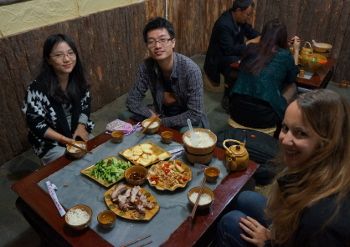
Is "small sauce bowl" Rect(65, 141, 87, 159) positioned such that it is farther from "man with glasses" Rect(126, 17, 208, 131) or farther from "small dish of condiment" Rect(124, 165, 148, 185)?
"man with glasses" Rect(126, 17, 208, 131)

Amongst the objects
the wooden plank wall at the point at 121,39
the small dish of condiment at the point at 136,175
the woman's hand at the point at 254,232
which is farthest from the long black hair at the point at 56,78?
the woman's hand at the point at 254,232

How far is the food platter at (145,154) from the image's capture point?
6.90 ft

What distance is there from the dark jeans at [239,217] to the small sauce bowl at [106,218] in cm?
65

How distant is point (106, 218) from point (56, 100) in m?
1.38

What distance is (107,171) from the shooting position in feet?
6.48

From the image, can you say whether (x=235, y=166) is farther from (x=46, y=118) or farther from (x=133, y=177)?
(x=46, y=118)

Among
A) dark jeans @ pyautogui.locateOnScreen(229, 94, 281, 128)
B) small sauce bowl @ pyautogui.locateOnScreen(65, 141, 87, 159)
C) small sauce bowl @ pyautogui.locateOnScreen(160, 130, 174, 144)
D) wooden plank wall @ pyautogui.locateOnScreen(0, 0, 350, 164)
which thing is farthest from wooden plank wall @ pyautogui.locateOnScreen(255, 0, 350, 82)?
small sauce bowl @ pyautogui.locateOnScreen(65, 141, 87, 159)

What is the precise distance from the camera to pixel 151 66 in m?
2.95

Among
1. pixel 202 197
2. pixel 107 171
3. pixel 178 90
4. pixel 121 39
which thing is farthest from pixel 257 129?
pixel 121 39

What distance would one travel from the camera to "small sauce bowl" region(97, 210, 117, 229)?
5.28 ft

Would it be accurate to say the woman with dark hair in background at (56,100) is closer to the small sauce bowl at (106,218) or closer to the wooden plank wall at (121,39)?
the wooden plank wall at (121,39)

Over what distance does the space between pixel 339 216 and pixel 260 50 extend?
Result: 7.69ft

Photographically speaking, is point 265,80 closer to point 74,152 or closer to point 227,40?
point 227,40

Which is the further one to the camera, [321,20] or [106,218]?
[321,20]
